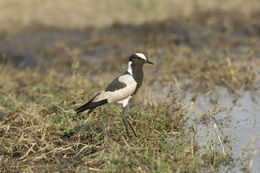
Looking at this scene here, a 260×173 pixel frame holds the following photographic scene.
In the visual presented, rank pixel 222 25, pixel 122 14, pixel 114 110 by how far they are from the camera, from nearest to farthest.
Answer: pixel 114 110
pixel 222 25
pixel 122 14

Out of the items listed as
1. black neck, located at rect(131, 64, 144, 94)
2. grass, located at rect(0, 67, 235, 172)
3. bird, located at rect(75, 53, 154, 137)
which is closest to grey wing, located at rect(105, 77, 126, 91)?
bird, located at rect(75, 53, 154, 137)

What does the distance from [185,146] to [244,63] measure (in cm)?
386

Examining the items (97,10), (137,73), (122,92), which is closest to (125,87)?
(122,92)

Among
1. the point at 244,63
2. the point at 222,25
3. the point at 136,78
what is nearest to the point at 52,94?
the point at 136,78

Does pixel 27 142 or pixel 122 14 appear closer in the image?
pixel 27 142

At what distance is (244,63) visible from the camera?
25.8 feet

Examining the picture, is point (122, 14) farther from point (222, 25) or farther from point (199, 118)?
point (199, 118)

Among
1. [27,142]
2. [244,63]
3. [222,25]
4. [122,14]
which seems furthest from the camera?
[122,14]

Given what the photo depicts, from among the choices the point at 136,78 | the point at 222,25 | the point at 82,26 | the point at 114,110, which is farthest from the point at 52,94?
the point at 222,25

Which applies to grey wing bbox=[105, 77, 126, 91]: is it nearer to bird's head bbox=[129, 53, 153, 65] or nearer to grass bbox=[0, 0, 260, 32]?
bird's head bbox=[129, 53, 153, 65]

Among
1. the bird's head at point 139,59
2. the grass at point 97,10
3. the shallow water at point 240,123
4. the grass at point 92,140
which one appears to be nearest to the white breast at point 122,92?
the bird's head at point 139,59

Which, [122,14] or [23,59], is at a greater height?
[122,14]

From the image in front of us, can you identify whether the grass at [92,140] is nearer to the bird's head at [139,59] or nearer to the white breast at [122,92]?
the white breast at [122,92]

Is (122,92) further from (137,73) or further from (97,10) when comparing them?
(97,10)
